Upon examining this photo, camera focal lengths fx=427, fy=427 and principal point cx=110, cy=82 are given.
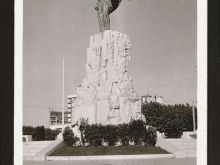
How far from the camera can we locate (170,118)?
1.40 m

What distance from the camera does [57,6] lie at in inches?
54.1

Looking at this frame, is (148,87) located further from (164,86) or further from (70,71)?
(70,71)

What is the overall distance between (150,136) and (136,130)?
52 millimetres

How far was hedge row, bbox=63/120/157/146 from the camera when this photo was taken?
4.50 feet

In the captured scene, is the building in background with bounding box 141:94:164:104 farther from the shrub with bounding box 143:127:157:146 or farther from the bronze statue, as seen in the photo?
the bronze statue

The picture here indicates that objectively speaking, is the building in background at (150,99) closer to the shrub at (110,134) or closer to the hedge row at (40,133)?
the shrub at (110,134)

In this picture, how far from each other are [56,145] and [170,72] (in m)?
0.44

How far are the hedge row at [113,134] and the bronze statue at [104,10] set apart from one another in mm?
319

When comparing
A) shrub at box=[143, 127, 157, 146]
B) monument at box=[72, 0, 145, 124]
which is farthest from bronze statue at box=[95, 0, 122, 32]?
shrub at box=[143, 127, 157, 146]

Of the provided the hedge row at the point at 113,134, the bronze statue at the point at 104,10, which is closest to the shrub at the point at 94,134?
the hedge row at the point at 113,134

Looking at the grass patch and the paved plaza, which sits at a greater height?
the grass patch

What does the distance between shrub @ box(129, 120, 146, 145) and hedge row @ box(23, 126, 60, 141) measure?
0.24 meters

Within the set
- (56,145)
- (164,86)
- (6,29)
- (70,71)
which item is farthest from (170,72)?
(6,29)

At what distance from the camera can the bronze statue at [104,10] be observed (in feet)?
4.51
